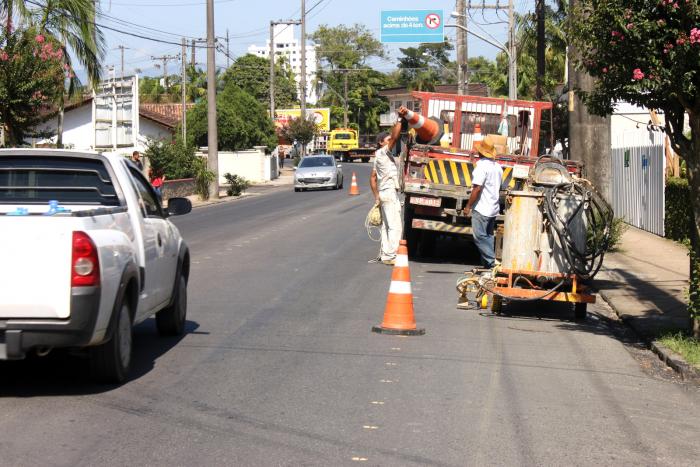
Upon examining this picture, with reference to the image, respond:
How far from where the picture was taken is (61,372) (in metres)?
7.86

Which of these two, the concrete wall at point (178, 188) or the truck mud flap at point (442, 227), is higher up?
the concrete wall at point (178, 188)

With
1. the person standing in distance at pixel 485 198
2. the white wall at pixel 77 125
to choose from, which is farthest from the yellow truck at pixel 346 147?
the person standing in distance at pixel 485 198

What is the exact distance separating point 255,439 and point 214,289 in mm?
7075

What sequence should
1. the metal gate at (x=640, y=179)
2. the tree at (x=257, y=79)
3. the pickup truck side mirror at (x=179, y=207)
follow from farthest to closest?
the tree at (x=257, y=79) < the metal gate at (x=640, y=179) < the pickup truck side mirror at (x=179, y=207)

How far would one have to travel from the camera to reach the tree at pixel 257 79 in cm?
10544

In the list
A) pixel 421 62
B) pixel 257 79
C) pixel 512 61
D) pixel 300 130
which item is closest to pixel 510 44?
pixel 512 61

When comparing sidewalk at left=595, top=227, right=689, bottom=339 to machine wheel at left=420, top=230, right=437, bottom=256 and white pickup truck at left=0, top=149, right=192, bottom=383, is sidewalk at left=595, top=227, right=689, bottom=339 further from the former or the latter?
white pickup truck at left=0, top=149, right=192, bottom=383

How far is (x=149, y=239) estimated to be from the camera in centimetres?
833

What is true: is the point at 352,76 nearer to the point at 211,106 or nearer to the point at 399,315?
the point at 211,106

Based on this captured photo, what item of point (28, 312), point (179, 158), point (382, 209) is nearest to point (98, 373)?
point (28, 312)

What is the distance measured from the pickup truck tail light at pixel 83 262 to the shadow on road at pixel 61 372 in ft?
2.70

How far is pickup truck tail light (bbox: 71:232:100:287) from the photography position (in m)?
6.61

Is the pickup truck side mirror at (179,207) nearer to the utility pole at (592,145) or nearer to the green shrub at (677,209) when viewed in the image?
the utility pole at (592,145)

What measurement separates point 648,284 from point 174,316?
7.53 meters
